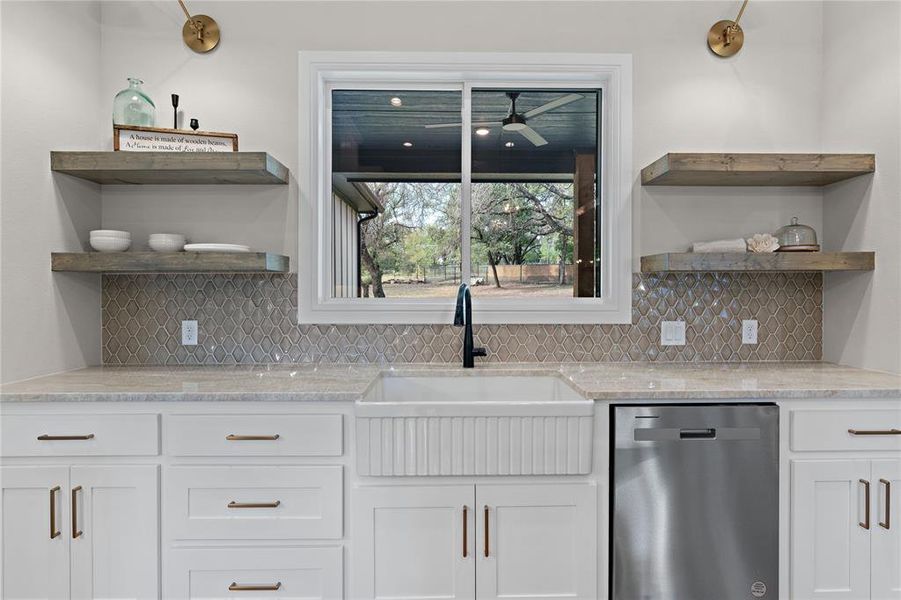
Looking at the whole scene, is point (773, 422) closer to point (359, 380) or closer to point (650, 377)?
point (650, 377)

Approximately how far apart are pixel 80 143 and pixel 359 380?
60.8 inches

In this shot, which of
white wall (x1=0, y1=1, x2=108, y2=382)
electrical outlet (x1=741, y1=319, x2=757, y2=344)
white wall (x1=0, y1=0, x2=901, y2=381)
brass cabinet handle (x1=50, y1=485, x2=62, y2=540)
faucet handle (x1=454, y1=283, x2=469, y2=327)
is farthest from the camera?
electrical outlet (x1=741, y1=319, x2=757, y2=344)

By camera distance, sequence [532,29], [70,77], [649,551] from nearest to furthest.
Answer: [649,551], [70,77], [532,29]

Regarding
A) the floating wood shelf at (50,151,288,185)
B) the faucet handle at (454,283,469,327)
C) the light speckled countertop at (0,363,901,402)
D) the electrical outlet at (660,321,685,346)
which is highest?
the floating wood shelf at (50,151,288,185)

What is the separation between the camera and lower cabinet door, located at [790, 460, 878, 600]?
5.57ft

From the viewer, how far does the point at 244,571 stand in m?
1.67

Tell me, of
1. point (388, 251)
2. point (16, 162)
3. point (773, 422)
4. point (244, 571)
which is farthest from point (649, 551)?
point (16, 162)

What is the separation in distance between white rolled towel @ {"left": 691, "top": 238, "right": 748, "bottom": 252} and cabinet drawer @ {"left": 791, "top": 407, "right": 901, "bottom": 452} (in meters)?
0.73

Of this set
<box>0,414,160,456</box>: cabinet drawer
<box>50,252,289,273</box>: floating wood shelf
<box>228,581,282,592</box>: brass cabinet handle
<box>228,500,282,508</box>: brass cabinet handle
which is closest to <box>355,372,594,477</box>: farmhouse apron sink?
<box>228,500,282,508</box>: brass cabinet handle

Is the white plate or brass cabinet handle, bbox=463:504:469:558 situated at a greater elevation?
the white plate

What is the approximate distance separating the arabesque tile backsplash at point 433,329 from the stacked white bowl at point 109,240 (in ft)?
0.72

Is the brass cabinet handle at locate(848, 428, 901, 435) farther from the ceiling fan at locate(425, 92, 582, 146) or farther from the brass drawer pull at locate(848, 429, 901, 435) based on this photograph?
the ceiling fan at locate(425, 92, 582, 146)

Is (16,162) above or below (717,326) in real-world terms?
above

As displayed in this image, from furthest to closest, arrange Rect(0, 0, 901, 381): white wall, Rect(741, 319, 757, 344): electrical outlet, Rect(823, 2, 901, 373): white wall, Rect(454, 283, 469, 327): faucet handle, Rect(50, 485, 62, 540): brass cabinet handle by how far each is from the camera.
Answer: Rect(741, 319, 757, 344): electrical outlet, Rect(0, 0, 901, 381): white wall, Rect(454, 283, 469, 327): faucet handle, Rect(823, 2, 901, 373): white wall, Rect(50, 485, 62, 540): brass cabinet handle
